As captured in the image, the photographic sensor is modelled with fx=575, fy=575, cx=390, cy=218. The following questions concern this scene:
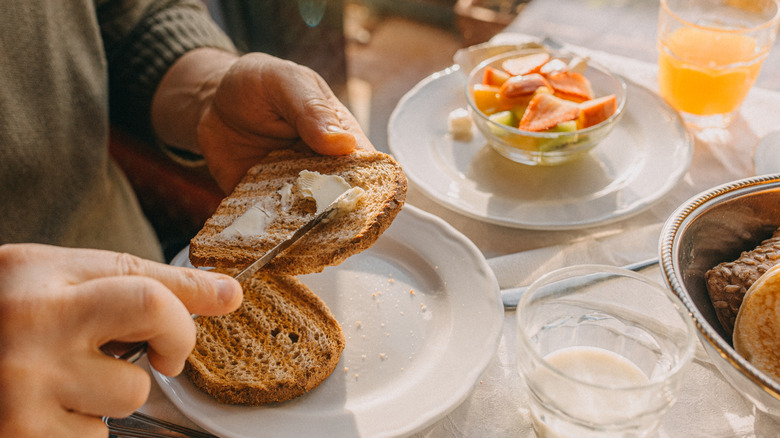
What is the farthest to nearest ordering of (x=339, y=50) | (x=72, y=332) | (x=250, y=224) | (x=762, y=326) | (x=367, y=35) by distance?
(x=367, y=35) → (x=339, y=50) → (x=250, y=224) → (x=762, y=326) → (x=72, y=332)

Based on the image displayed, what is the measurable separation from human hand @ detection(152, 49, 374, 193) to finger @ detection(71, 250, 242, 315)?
431 millimetres

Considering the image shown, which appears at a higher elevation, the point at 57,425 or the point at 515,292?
the point at 57,425

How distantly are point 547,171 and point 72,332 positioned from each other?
967 mm

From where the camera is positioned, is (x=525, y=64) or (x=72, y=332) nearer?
(x=72, y=332)

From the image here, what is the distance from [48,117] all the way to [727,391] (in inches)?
55.2

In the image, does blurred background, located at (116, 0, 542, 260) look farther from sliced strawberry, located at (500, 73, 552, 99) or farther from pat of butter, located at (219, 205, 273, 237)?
pat of butter, located at (219, 205, 273, 237)

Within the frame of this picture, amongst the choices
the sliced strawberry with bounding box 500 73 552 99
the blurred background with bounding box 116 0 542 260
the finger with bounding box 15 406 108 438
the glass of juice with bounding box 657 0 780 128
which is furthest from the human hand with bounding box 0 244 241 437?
the glass of juice with bounding box 657 0 780 128

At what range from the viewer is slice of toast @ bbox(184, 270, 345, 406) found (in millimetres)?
818

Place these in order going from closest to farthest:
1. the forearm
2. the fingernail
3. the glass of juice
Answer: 1. the fingernail
2. the glass of juice
3. the forearm

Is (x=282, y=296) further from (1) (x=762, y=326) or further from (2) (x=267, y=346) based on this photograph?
(1) (x=762, y=326)

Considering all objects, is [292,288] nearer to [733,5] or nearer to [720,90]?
[720,90]

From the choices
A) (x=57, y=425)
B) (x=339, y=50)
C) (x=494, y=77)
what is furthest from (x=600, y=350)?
(x=339, y=50)

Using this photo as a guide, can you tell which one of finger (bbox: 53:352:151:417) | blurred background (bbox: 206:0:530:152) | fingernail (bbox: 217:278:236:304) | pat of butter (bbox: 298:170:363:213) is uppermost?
fingernail (bbox: 217:278:236:304)

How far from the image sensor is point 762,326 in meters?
0.72
